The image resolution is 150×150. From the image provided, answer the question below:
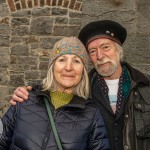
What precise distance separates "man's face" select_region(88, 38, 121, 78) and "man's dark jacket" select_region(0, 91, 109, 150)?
561 mm

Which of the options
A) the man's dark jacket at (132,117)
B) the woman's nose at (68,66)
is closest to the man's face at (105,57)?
the man's dark jacket at (132,117)

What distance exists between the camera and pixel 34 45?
4.45 metres

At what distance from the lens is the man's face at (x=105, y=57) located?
2801 millimetres

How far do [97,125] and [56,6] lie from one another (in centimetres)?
259

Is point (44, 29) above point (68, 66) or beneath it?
above

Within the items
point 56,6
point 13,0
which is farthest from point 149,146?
point 13,0

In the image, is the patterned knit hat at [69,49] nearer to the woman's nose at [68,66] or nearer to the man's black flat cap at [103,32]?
the woman's nose at [68,66]

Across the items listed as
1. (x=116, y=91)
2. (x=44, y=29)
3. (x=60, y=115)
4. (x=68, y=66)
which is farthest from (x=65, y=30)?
(x=60, y=115)

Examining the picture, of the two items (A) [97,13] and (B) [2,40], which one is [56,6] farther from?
(B) [2,40]

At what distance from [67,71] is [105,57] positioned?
624 millimetres

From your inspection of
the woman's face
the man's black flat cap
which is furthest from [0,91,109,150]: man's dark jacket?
the man's black flat cap

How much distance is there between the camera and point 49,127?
7.03ft

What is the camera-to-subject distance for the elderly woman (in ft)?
6.98

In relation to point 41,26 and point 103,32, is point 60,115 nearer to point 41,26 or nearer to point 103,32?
Answer: point 103,32
